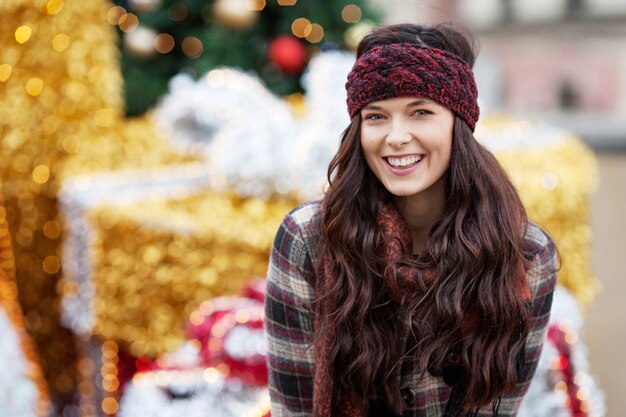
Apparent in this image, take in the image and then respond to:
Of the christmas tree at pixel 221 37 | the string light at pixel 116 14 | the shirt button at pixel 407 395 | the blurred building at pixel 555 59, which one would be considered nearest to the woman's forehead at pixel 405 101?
the shirt button at pixel 407 395

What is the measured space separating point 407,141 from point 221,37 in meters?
3.29

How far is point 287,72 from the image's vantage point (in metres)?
4.64

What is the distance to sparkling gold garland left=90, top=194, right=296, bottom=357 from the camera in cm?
274

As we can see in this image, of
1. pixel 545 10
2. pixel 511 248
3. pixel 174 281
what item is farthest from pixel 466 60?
pixel 545 10

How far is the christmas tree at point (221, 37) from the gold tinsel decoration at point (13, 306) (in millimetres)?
1567

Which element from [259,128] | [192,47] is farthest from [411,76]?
[192,47]

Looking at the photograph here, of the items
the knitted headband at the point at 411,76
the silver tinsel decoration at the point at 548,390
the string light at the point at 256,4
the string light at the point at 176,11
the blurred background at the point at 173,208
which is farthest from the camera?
the string light at the point at 176,11

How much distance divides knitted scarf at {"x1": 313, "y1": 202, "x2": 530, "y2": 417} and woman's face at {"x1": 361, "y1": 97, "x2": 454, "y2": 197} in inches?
2.6

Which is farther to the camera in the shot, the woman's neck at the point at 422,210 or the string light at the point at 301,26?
the string light at the point at 301,26

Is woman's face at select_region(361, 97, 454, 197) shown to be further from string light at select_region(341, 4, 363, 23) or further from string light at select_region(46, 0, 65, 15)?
string light at select_region(341, 4, 363, 23)

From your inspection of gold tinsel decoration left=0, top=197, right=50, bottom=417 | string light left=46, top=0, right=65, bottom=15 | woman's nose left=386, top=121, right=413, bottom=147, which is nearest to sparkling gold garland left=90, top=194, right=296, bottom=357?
gold tinsel decoration left=0, top=197, right=50, bottom=417

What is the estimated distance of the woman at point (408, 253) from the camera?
140cm

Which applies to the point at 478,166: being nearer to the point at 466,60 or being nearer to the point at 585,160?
the point at 466,60

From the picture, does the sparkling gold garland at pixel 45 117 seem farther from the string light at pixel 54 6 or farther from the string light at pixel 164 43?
the string light at pixel 164 43
